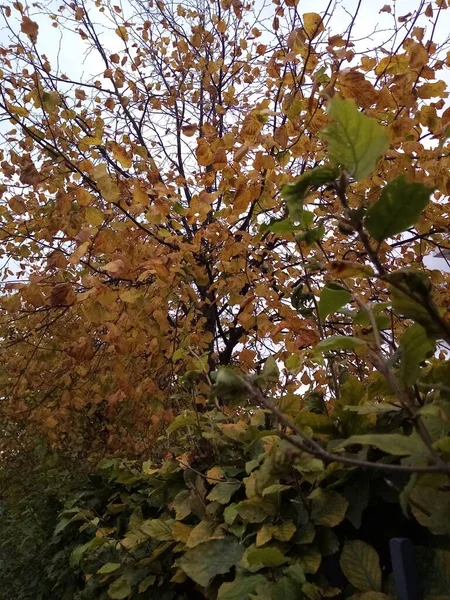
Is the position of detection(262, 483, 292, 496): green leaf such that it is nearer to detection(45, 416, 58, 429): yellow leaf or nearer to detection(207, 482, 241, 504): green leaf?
detection(207, 482, 241, 504): green leaf

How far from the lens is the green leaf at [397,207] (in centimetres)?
69

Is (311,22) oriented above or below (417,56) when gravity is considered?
above

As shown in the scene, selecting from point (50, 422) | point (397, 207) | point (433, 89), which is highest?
point (433, 89)

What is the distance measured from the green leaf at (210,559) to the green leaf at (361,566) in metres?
0.30

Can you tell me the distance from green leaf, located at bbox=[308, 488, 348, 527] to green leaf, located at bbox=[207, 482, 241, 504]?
1.05ft

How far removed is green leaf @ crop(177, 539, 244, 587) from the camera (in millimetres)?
1280

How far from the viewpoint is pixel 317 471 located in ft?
4.00

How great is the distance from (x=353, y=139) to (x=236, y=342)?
4.60 metres

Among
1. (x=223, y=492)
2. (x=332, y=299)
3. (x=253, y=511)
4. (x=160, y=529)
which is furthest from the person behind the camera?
(x=160, y=529)

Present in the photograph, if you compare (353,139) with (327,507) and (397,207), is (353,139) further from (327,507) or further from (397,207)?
(327,507)

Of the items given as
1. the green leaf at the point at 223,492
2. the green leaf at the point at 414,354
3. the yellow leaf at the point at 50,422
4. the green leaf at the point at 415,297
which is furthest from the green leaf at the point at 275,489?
the yellow leaf at the point at 50,422

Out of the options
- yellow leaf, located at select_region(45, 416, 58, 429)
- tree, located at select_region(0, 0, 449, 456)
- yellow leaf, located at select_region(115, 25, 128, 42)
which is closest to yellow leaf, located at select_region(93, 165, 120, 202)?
tree, located at select_region(0, 0, 449, 456)

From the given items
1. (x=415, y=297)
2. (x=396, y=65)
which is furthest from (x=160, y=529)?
(x=396, y=65)

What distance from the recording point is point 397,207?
71 cm
